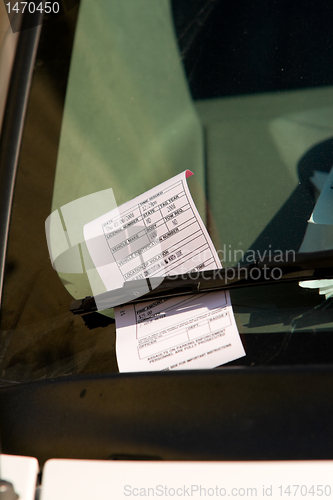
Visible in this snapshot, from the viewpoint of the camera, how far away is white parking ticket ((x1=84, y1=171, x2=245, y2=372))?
2.17 feet

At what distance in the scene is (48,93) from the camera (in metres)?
1.00

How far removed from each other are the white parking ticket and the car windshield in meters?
0.04

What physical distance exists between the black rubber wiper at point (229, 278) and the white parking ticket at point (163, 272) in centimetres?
2

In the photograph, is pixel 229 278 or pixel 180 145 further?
pixel 180 145

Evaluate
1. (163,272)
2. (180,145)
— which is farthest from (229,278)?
(180,145)

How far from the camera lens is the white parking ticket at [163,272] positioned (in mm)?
663

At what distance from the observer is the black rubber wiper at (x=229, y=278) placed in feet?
2.19

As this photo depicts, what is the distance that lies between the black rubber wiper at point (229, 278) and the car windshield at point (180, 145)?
3 centimetres

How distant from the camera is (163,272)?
741 millimetres

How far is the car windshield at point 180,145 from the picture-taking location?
2.47 ft

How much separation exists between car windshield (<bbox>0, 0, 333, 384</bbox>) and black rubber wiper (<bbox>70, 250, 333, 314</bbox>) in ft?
0.09

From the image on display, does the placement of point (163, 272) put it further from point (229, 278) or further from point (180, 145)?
point (180, 145)

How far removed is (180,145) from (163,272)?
443 mm

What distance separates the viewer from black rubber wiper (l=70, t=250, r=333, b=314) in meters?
0.67
